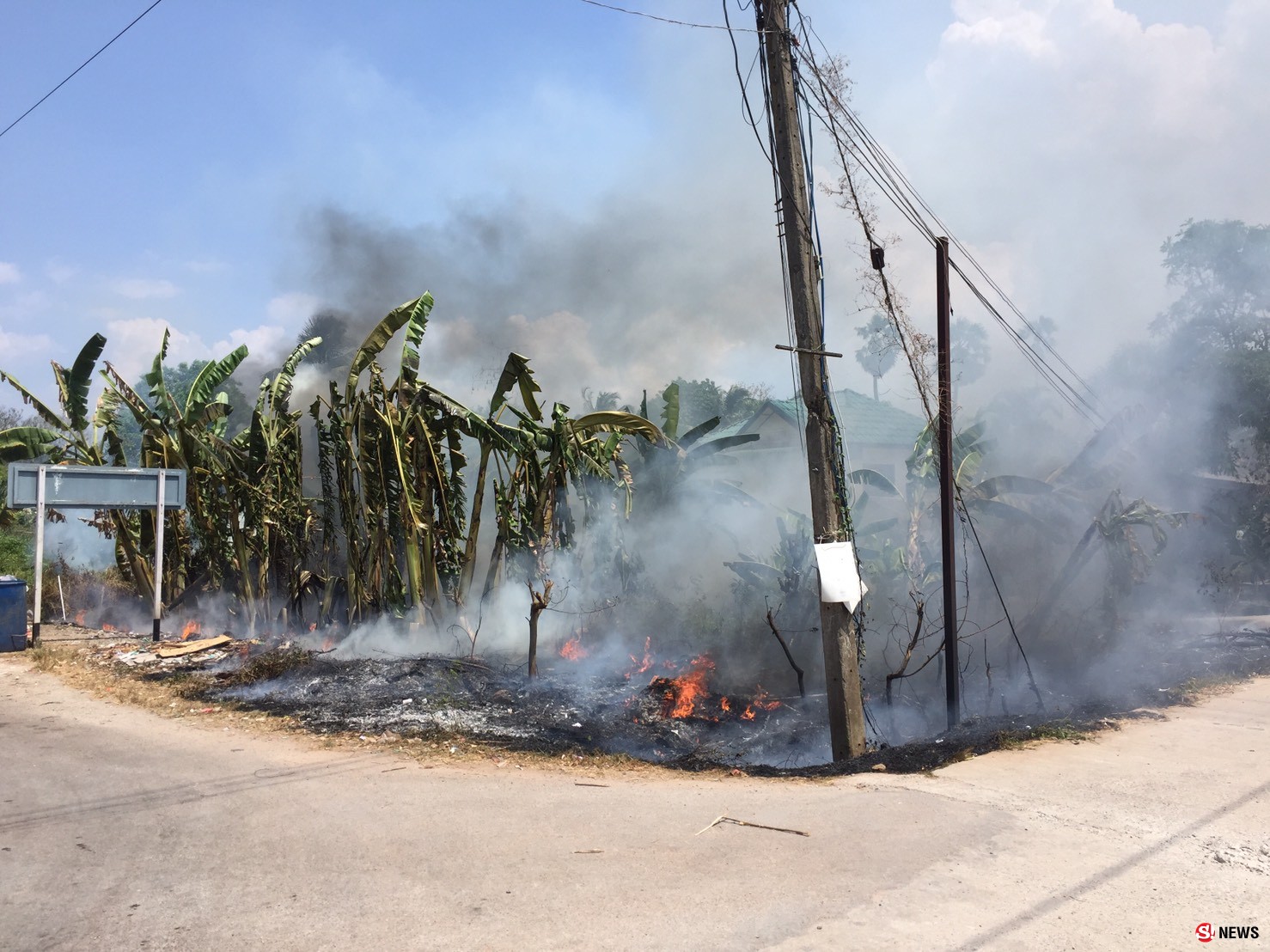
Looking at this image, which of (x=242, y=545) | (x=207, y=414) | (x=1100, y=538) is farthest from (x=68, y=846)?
(x=1100, y=538)

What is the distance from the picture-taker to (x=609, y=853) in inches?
194

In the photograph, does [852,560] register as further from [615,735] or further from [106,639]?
[106,639]

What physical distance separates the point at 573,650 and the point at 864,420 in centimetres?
2131

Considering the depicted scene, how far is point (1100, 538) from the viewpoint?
13445 millimetres

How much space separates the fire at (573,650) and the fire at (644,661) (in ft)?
2.14

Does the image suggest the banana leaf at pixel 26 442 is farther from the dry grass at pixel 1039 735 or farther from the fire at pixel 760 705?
the dry grass at pixel 1039 735

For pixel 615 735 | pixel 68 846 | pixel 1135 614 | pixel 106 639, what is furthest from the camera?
pixel 1135 614

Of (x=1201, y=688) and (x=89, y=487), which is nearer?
(x=1201, y=688)

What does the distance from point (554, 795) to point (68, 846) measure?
2.93 m

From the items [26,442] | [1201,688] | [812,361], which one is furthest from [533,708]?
[26,442]

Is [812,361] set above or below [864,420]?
below

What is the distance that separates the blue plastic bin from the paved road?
5.08 m

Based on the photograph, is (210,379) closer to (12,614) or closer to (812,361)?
(12,614)

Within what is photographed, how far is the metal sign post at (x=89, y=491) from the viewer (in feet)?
37.1
